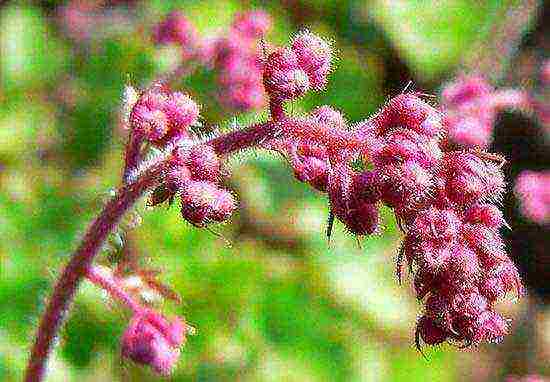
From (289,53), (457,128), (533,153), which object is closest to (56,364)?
(457,128)

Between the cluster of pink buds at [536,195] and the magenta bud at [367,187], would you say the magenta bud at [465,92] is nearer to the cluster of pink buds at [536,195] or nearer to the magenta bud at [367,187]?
the cluster of pink buds at [536,195]

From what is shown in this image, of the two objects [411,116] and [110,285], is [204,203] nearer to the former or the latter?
[411,116]

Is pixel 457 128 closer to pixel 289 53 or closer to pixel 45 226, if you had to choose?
pixel 289 53

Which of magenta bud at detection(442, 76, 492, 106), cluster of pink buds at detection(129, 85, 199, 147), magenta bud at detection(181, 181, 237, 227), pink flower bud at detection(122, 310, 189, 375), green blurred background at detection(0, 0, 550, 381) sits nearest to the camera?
magenta bud at detection(181, 181, 237, 227)

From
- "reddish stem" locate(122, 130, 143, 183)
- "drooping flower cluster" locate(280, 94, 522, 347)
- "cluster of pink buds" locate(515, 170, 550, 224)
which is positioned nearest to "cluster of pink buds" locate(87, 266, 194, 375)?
"reddish stem" locate(122, 130, 143, 183)

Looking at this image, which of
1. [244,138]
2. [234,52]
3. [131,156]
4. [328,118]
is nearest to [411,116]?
[328,118]

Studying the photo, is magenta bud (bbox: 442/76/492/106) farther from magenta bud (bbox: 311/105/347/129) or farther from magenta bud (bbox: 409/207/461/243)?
magenta bud (bbox: 409/207/461/243)

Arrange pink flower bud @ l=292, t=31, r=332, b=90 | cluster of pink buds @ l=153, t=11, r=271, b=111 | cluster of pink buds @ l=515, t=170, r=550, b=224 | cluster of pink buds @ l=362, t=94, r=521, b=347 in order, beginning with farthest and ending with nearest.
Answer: cluster of pink buds @ l=153, t=11, r=271, b=111, cluster of pink buds @ l=515, t=170, r=550, b=224, pink flower bud @ l=292, t=31, r=332, b=90, cluster of pink buds @ l=362, t=94, r=521, b=347
